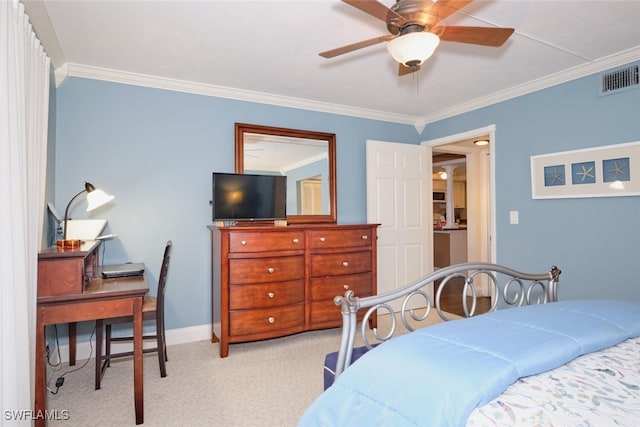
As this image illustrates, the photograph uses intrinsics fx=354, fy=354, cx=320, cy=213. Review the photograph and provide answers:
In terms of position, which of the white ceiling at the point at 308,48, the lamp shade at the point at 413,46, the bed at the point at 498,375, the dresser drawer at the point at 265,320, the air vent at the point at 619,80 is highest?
the white ceiling at the point at 308,48

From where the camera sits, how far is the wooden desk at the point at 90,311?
1.87 metres

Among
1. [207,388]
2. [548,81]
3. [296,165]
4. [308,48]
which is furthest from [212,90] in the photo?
[548,81]

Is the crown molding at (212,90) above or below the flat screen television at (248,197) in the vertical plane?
above

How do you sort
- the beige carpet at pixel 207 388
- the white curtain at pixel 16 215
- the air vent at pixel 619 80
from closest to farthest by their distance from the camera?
the white curtain at pixel 16 215
the beige carpet at pixel 207 388
the air vent at pixel 619 80

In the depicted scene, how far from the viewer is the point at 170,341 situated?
10.8 feet

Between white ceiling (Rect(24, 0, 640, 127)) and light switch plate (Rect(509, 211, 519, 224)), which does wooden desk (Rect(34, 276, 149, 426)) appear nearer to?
white ceiling (Rect(24, 0, 640, 127))

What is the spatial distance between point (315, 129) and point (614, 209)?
9.26ft

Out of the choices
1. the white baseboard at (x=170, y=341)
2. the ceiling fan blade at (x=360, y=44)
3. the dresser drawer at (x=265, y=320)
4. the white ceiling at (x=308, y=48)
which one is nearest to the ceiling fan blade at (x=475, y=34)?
the ceiling fan blade at (x=360, y=44)

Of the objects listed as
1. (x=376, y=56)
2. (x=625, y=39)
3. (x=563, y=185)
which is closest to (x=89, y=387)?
(x=376, y=56)

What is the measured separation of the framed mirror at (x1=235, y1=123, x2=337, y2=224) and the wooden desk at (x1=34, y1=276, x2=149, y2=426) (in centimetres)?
176

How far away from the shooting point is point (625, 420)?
0.86 metres

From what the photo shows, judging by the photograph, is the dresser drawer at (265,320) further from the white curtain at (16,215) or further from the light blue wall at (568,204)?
the light blue wall at (568,204)

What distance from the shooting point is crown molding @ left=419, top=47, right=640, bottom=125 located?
9.12 ft

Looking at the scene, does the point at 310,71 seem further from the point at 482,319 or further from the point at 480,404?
the point at 480,404
